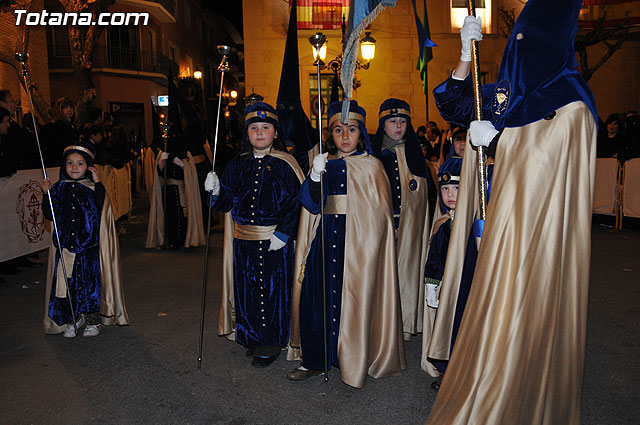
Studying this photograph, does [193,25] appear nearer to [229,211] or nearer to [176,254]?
[176,254]

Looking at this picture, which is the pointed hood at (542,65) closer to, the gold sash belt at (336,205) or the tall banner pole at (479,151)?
the tall banner pole at (479,151)

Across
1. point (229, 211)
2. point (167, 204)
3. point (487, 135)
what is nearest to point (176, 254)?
point (167, 204)

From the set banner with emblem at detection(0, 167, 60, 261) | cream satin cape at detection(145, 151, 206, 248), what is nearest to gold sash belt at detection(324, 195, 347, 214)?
banner with emblem at detection(0, 167, 60, 261)

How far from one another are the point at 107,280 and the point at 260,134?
7.32 feet

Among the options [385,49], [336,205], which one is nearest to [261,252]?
[336,205]

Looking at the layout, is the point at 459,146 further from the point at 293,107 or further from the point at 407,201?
the point at 293,107

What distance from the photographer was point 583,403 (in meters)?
3.69

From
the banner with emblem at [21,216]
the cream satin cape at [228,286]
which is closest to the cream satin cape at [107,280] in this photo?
the cream satin cape at [228,286]

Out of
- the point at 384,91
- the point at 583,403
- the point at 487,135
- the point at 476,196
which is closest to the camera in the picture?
the point at 487,135

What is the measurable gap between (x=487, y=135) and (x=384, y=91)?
16.1 meters

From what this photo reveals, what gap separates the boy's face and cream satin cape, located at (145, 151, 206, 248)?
653 centimetres

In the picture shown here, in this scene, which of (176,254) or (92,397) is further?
(176,254)

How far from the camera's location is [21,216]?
8211 millimetres

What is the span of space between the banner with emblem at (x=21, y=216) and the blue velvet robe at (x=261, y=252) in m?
4.94
